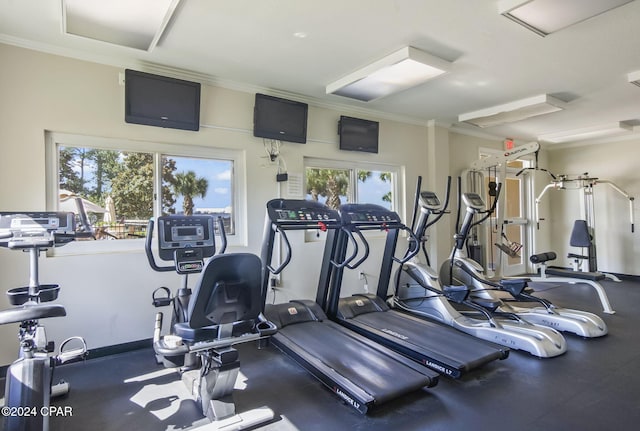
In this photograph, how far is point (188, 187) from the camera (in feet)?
12.7

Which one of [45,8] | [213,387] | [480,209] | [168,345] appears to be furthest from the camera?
[480,209]

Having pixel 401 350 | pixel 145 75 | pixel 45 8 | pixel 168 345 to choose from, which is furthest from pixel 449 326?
pixel 45 8

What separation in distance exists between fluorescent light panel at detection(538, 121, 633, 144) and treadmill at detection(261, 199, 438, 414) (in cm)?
554

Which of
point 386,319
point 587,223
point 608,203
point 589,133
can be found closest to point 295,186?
point 386,319

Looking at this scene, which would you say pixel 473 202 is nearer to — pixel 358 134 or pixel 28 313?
pixel 358 134

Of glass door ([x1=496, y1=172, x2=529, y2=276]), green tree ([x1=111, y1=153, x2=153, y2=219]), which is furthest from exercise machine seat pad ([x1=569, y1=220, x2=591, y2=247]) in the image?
green tree ([x1=111, y1=153, x2=153, y2=219])

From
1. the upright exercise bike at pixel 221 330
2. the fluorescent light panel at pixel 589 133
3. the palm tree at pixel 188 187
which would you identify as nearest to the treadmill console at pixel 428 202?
the palm tree at pixel 188 187

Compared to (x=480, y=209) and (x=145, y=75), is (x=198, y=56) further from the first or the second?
(x=480, y=209)

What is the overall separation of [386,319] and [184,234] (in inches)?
90.2

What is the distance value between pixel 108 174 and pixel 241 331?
7.47 feet

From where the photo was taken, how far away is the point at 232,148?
4.11 m

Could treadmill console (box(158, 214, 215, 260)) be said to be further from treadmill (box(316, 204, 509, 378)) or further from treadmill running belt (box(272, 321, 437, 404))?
treadmill (box(316, 204, 509, 378))

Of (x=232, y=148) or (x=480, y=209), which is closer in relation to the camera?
(x=232, y=148)

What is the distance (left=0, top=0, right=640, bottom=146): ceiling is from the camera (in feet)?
8.73
